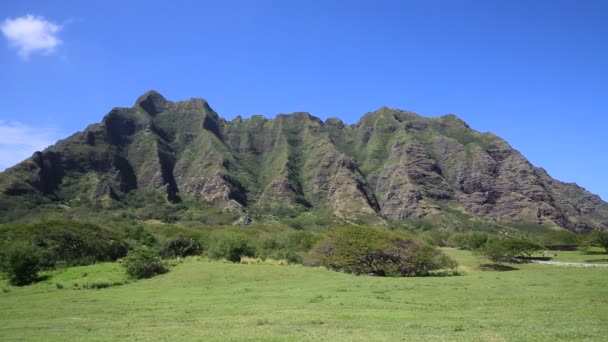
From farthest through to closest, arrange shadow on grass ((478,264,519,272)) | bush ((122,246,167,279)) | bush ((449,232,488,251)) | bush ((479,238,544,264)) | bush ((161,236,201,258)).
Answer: bush ((449,232,488,251)) < bush ((161,236,201,258)) < bush ((479,238,544,264)) < shadow on grass ((478,264,519,272)) < bush ((122,246,167,279))

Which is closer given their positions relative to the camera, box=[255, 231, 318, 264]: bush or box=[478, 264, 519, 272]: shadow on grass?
box=[478, 264, 519, 272]: shadow on grass

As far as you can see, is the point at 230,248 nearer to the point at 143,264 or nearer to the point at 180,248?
the point at 180,248

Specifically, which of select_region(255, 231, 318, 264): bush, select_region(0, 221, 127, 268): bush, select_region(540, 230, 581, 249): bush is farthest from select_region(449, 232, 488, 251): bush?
select_region(0, 221, 127, 268): bush

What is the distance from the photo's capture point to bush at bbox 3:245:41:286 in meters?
48.4

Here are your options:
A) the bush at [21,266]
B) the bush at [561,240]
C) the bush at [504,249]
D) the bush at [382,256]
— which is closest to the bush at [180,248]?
the bush at [21,266]

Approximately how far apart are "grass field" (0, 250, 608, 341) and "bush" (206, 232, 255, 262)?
22.6 m

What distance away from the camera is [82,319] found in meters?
25.8

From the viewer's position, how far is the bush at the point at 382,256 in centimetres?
5862

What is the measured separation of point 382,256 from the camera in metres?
59.6

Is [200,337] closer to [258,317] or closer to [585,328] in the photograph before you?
[258,317]

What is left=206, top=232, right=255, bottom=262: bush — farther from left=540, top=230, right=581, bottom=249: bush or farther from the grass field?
left=540, top=230, right=581, bottom=249: bush

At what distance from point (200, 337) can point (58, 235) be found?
200 ft

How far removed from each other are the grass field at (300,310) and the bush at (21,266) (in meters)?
1.56

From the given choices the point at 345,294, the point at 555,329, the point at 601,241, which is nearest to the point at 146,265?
the point at 345,294
